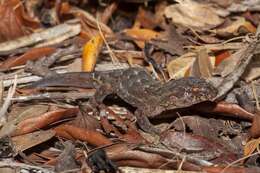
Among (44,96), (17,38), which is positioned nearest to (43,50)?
(17,38)

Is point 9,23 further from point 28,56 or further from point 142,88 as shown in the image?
point 142,88

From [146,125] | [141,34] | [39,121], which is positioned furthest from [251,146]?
[141,34]

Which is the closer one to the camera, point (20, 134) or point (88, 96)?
point (20, 134)

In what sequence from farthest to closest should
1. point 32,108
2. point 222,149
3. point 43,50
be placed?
point 43,50, point 32,108, point 222,149

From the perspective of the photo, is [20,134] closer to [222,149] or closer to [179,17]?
[222,149]

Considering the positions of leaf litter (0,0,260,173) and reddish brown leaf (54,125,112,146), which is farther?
reddish brown leaf (54,125,112,146)

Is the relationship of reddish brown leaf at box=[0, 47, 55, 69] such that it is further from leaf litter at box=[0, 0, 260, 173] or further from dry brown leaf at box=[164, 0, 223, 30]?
dry brown leaf at box=[164, 0, 223, 30]

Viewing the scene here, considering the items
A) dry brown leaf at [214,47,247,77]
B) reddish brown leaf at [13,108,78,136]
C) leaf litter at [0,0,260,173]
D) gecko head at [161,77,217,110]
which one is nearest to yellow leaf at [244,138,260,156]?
leaf litter at [0,0,260,173]
